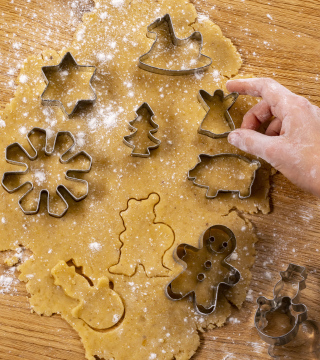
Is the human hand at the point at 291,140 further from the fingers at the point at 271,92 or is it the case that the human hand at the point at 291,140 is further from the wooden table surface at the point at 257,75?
the wooden table surface at the point at 257,75

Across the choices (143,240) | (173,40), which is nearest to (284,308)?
(143,240)

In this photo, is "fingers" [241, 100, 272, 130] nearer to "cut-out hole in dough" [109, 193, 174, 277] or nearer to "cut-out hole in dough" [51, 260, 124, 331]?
"cut-out hole in dough" [109, 193, 174, 277]

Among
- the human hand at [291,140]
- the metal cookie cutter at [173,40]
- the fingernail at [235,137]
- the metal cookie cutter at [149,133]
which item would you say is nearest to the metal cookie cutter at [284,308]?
the human hand at [291,140]

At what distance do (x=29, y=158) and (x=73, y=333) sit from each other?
0.68 meters

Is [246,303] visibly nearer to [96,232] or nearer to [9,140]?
[96,232]

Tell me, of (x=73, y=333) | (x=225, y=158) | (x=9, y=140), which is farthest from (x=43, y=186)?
(x=225, y=158)

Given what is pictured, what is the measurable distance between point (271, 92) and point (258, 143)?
23 cm

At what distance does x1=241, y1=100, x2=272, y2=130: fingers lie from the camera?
4.87 feet

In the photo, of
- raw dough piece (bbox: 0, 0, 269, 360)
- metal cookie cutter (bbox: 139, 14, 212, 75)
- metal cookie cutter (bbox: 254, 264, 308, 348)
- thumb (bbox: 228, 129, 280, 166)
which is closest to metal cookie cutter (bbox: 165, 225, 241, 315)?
raw dough piece (bbox: 0, 0, 269, 360)

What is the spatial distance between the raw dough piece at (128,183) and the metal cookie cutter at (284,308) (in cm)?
10

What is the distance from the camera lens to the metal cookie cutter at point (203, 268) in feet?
4.57

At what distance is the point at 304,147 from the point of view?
128 cm

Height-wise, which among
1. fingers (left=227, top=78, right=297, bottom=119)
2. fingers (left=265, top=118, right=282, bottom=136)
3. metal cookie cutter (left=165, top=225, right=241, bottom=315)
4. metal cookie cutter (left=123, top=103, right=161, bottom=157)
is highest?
fingers (left=227, top=78, right=297, bottom=119)

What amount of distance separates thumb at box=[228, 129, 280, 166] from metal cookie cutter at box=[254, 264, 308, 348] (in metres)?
0.44
